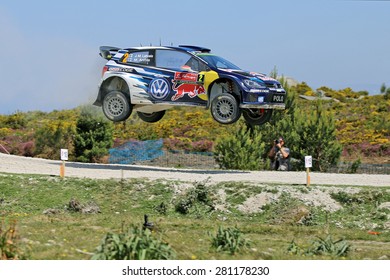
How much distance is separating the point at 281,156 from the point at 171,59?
899cm

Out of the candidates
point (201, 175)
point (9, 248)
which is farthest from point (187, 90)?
point (9, 248)

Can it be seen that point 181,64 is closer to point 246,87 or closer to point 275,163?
point 246,87

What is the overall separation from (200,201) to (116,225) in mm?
7258

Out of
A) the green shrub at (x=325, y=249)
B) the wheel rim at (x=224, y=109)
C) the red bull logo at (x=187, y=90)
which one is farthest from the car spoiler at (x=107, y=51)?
the green shrub at (x=325, y=249)

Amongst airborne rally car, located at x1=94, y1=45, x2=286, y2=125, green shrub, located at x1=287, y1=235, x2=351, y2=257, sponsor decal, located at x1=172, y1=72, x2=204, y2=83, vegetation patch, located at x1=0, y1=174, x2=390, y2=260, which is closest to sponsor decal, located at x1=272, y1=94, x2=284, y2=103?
airborne rally car, located at x1=94, y1=45, x2=286, y2=125

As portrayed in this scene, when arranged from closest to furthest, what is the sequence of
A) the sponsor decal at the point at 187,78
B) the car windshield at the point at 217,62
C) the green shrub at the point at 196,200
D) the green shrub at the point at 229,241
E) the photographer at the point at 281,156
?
the green shrub at the point at 229,241, the green shrub at the point at 196,200, the sponsor decal at the point at 187,78, the car windshield at the point at 217,62, the photographer at the point at 281,156

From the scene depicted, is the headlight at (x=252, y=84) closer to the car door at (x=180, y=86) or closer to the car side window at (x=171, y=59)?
the car door at (x=180, y=86)

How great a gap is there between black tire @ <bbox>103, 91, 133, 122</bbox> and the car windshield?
3.27 m

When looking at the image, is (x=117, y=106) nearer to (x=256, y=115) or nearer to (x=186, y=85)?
(x=186, y=85)

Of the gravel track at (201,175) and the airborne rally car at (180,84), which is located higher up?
the airborne rally car at (180,84)

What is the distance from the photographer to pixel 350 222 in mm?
24766

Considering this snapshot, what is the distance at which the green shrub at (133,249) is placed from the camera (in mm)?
12820

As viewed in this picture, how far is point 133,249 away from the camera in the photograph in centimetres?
1285
